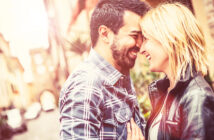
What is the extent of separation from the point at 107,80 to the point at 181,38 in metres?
0.60

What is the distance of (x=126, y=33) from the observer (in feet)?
5.19

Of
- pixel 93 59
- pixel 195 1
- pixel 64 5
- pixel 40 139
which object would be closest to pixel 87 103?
pixel 93 59

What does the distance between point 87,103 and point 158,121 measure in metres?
0.49

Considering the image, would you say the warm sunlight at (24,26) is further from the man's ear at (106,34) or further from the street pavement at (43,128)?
the man's ear at (106,34)

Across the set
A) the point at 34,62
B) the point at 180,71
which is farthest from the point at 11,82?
the point at 180,71

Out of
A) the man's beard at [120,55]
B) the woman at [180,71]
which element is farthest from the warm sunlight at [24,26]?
the woman at [180,71]

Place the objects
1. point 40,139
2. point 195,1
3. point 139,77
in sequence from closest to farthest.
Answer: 1. point 40,139
2. point 139,77
3. point 195,1

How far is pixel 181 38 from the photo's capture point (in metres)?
1.33

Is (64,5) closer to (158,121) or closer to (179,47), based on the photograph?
(179,47)

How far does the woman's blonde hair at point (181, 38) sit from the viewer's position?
1343mm

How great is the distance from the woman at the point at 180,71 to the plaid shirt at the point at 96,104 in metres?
0.22

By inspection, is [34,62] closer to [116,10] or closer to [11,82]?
[11,82]

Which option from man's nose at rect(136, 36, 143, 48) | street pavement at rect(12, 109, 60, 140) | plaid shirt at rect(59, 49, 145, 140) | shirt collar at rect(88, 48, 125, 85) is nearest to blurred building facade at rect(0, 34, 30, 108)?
street pavement at rect(12, 109, 60, 140)

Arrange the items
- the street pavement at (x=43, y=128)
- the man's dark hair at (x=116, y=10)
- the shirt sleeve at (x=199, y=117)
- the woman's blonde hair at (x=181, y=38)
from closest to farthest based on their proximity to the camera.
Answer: the shirt sleeve at (x=199, y=117), the woman's blonde hair at (x=181, y=38), the man's dark hair at (x=116, y=10), the street pavement at (x=43, y=128)
